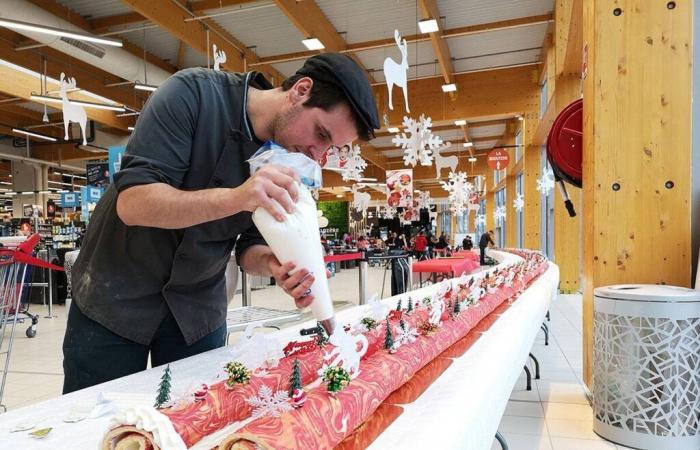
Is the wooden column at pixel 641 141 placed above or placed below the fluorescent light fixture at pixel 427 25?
below

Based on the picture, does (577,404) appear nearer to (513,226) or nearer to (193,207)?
(193,207)

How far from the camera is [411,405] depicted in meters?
1.24

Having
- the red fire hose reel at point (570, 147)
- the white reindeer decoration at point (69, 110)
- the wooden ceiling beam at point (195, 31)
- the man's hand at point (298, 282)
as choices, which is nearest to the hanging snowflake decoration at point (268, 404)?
the man's hand at point (298, 282)

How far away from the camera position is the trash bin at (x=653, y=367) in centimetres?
285

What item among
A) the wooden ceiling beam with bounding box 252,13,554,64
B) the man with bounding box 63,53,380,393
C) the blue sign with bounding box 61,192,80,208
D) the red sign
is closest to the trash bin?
the man with bounding box 63,53,380,393

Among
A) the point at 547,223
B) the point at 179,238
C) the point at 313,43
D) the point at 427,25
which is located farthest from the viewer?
the point at 547,223

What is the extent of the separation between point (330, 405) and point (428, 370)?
638mm

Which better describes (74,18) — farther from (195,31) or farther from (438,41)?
(438,41)

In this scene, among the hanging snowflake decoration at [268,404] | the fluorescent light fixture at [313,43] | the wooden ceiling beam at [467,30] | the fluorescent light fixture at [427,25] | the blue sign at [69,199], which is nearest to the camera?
the hanging snowflake decoration at [268,404]

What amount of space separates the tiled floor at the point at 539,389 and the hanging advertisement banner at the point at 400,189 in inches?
289

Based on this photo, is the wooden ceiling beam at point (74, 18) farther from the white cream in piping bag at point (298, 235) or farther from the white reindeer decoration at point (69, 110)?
the white cream in piping bag at point (298, 235)

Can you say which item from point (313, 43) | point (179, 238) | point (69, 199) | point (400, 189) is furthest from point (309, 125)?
point (69, 199)

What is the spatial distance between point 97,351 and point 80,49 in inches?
331

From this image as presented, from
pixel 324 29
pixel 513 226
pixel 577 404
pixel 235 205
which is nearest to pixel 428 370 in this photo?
pixel 235 205
